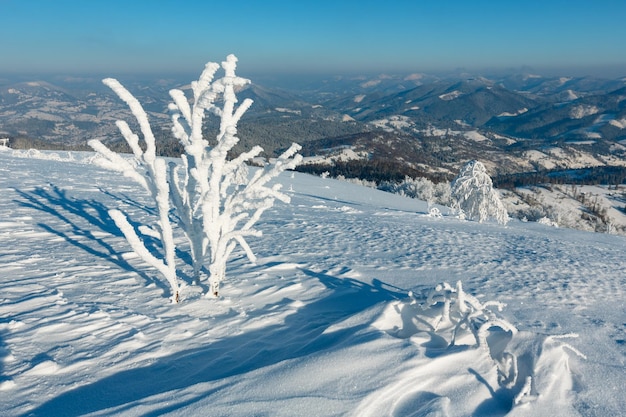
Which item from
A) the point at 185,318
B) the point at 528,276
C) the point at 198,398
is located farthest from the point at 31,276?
the point at 528,276

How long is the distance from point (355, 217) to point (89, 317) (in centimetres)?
1134

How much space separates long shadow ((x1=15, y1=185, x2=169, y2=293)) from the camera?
8.23m

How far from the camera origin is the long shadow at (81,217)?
27.0ft

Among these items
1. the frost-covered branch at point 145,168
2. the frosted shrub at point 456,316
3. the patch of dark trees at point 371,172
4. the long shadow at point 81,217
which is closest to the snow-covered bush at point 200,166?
the frost-covered branch at point 145,168

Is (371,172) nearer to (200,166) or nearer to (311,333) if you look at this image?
(200,166)

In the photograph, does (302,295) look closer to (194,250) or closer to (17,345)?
(194,250)

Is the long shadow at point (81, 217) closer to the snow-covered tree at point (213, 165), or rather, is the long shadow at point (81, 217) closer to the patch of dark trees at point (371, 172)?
the snow-covered tree at point (213, 165)

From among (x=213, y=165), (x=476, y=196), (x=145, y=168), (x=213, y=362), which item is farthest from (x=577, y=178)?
(x=213, y=362)

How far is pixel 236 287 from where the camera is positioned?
6.83 meters

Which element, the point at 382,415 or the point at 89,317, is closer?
the point at 382,415

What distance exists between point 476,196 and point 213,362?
18.2 meters

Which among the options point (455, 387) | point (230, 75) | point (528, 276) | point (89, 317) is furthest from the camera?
point (528, 276)

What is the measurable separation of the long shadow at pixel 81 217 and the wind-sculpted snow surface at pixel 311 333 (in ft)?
0.34

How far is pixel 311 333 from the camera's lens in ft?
16.0
